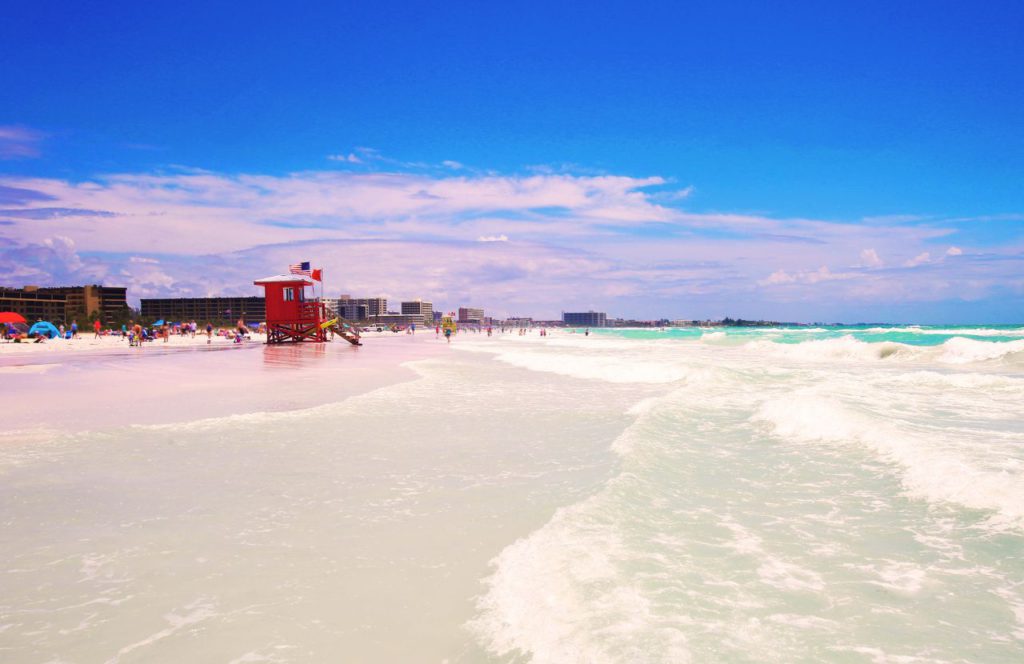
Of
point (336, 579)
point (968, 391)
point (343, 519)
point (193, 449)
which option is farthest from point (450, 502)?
point (968, 391)

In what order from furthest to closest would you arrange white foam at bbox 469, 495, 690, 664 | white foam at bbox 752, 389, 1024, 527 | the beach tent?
1. the beach tent
2. white foam at bbox 752, 389, 1024, 527
3. white foam at bbox 469, 495, 690, 664

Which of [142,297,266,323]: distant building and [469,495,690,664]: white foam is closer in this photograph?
[469,495,690,664]: white foam

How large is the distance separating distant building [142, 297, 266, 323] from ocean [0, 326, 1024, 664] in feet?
533

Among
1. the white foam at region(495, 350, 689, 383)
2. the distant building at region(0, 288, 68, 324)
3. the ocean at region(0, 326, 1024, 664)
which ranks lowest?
the white foam at region(495, 350, 689, 383)

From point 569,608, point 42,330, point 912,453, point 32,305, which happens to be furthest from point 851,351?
point 32,305

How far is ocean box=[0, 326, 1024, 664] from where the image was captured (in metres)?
3.22

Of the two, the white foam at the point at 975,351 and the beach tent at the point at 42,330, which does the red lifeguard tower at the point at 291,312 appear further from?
the white foam at the point at 975,351

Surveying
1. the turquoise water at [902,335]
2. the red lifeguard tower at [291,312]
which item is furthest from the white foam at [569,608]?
the turquoise water at [902,335]

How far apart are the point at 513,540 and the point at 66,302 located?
6642 inches

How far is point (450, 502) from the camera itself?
560 cm

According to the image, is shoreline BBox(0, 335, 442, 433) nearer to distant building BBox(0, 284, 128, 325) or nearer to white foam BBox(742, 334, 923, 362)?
white foam BBox(742, 334, 923, 362)

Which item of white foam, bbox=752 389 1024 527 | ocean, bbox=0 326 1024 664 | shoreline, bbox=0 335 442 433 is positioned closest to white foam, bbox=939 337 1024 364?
white foam, bbox=752 389 1024 527

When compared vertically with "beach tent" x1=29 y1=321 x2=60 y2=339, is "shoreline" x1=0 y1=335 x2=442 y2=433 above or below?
below

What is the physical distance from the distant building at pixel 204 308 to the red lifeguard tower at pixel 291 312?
127 meters
